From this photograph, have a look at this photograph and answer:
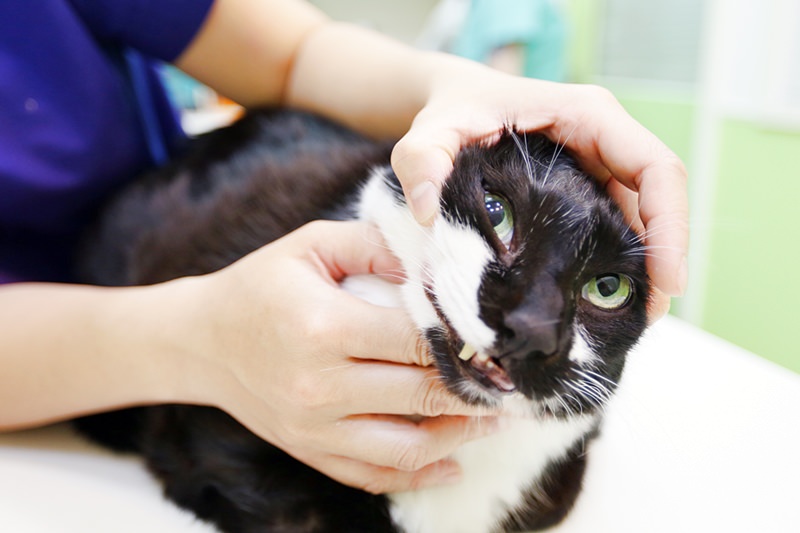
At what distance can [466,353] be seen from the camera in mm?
503

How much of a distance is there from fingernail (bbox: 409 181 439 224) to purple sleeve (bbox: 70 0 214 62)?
0.62 meters

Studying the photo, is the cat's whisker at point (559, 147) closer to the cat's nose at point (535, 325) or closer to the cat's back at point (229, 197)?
the cat's nose at point (535, 325)

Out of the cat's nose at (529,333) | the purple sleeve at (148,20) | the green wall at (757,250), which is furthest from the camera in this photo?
the purple sleeve at (148,20)

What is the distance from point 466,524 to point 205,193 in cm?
57

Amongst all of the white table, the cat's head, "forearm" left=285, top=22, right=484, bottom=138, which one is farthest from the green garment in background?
the cat's head

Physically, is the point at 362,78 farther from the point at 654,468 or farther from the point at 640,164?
the point at 654,468

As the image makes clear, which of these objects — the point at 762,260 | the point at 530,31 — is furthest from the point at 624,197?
the point at 530,31

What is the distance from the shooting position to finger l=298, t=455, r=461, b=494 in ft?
1.92

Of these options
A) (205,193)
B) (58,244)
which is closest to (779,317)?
(205,193)

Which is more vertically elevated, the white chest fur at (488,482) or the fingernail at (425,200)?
the fingernail at (425,200)

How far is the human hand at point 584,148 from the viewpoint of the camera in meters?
0.51

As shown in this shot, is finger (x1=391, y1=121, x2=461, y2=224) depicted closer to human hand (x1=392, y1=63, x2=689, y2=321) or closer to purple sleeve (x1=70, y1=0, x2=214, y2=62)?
human hand (x1=392, y1=63, x2=689, y2=321)

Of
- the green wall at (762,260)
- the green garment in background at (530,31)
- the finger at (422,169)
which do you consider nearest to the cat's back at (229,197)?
the finger at (422,169)

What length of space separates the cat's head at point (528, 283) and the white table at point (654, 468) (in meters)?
0.09
